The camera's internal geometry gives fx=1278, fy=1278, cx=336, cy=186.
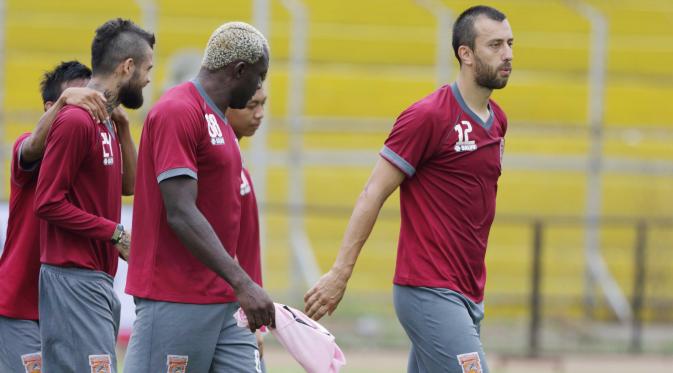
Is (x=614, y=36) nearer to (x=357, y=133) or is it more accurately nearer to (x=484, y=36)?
(x=357, y=133)

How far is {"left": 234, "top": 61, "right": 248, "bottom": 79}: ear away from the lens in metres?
5.75

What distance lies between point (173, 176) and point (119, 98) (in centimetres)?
117

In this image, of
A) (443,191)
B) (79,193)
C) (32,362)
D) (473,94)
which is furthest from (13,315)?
(473,94)

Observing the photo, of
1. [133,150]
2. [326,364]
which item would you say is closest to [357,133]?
[133,150]

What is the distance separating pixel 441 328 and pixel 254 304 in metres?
1.30

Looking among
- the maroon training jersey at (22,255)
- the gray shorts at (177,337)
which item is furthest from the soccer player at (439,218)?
the maroon training jersey at (22,255)

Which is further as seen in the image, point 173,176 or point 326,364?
point 326,364

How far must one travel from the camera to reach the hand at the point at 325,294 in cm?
636

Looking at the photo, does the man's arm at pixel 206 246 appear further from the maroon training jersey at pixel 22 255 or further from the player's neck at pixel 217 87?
the maroon training jersey at pixel 22 255

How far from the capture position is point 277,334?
19.0ft

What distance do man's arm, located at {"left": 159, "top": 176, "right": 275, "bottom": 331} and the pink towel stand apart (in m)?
0.31

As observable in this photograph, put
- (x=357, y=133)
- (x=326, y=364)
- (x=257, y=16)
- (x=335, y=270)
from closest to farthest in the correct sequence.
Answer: (x=326, y=364) < (x=335, y=270) < (x=257, y=16) < (x=357, y=133)

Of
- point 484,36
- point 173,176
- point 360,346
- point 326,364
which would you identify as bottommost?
point 360,346

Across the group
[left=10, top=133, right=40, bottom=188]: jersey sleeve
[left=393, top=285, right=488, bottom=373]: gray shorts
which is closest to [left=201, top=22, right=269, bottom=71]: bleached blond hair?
[left=10, top=133, right=40, bottom=188]: jersey sleeve
